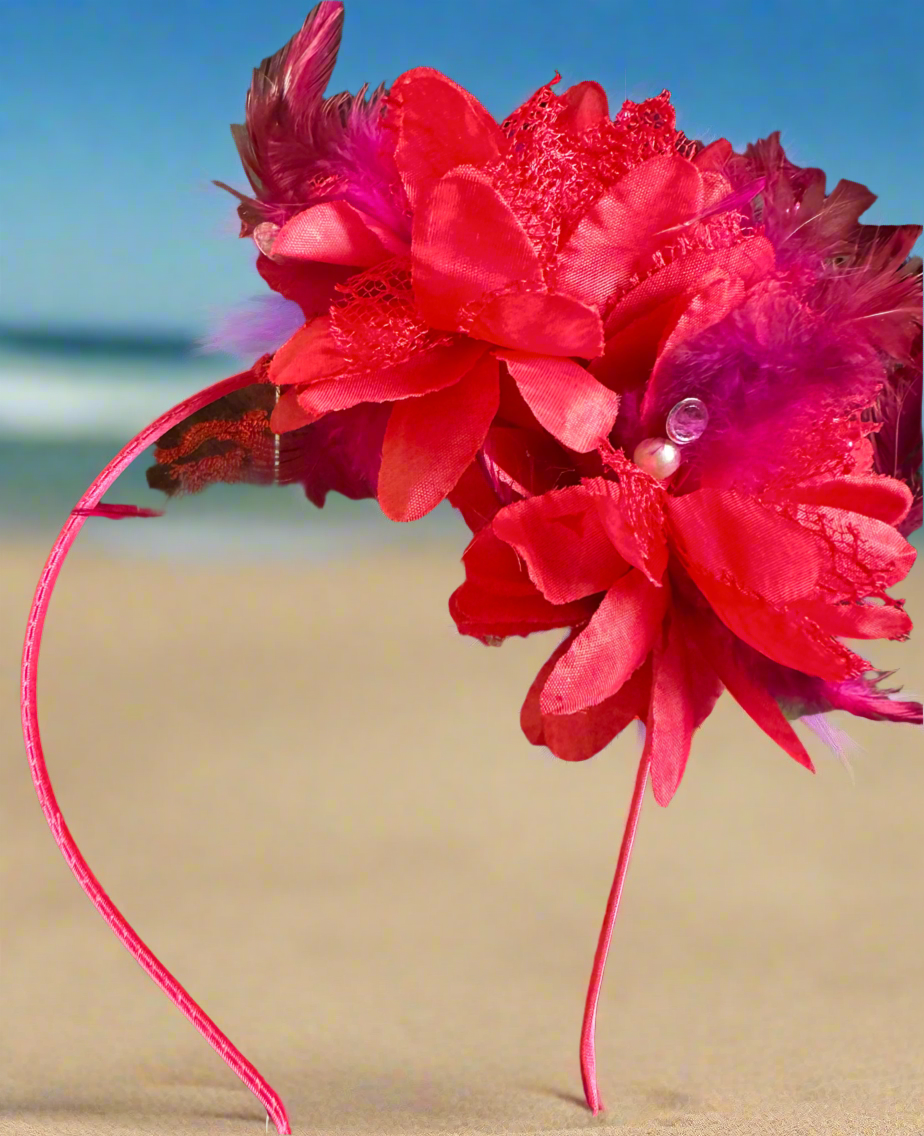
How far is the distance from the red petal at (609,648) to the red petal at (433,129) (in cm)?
15

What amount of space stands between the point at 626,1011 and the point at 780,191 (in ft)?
1.42

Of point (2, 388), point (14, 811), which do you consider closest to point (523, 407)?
point (14, 811)

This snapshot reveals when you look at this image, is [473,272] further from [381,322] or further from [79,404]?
[79,404]

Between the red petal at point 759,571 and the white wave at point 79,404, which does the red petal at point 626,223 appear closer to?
the red petal at point 759,571

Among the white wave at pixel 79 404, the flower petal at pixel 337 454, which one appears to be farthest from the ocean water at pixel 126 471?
the flower petal at pixel 337 454

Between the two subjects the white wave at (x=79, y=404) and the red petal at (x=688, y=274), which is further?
the white wave at (x=79, y=404)

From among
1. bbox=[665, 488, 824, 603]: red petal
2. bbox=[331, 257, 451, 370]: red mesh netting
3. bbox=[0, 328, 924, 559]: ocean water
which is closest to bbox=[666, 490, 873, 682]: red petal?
bbox=[665, 488, 824, 603]: red petal

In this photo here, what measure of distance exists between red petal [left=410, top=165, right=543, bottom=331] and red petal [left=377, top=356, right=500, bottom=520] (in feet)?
0.09

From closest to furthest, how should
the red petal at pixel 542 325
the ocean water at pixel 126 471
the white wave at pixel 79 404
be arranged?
1. the red petal at pixel 542 325
2. the ocean water at pixel 126 471
3. the white wave at pixel 79 404

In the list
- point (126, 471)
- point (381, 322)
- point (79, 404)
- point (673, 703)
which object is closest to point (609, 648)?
point (673, 703)

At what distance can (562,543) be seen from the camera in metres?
0.43

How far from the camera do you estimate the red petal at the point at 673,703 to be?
430 millimetres

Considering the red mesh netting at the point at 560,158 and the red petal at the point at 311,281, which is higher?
the red mesh netting at the point at 560,158

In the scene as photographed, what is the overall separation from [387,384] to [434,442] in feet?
0.08
